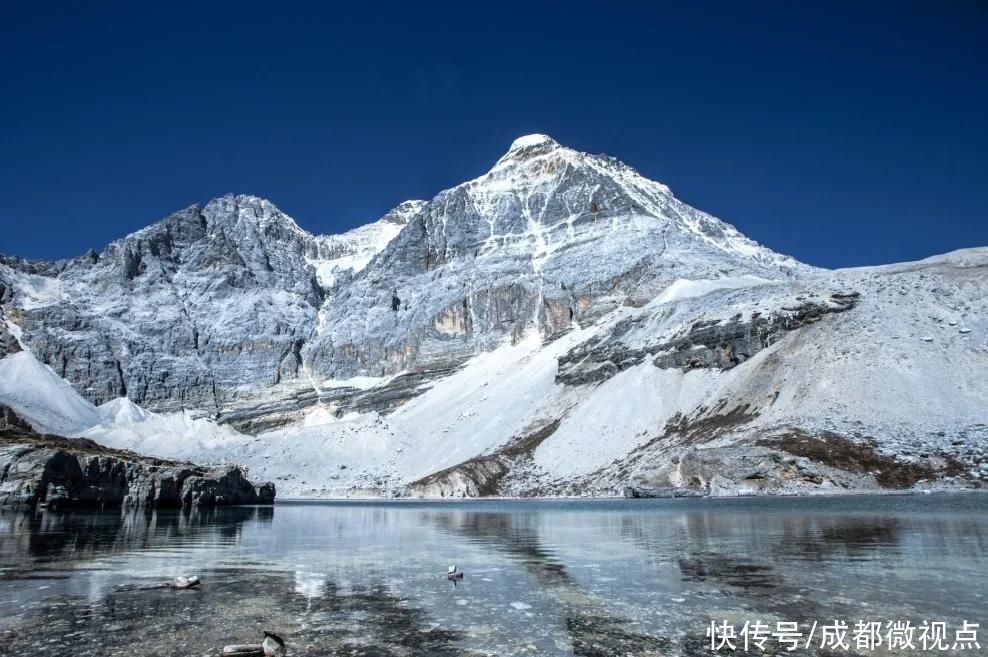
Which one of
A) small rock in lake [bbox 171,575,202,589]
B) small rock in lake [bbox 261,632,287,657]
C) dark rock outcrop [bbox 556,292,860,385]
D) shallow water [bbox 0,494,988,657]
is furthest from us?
dark rock outcrop [bbox 556,292,860,385]

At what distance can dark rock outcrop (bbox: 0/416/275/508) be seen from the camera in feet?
192

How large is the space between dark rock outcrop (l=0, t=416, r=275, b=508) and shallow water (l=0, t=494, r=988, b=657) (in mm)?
24662

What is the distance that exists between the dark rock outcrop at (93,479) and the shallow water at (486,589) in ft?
80.9

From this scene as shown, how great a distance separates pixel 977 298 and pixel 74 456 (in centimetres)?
12370

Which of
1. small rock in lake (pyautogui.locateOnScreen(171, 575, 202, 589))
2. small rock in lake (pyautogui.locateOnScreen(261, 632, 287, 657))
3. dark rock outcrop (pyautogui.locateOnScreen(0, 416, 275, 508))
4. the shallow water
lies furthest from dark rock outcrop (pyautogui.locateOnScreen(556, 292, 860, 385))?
small rock in lake (pyautogui.locateOnScreen(261, 632, 287, 657))

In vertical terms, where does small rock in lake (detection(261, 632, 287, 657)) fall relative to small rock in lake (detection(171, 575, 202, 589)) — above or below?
above

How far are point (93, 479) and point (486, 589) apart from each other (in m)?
60.4

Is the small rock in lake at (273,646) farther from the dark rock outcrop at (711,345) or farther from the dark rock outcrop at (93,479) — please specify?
the dark rock outcrop at (711,345)

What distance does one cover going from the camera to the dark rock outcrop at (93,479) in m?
58.6

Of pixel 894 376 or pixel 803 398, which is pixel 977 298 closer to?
pixel 894 376

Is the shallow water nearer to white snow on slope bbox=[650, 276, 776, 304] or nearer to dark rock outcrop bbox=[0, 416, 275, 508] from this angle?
dark rock outcrop bbox=[0, 416, 275, 508]

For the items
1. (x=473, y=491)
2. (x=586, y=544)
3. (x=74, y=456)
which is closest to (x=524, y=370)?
(x=473, y=491)

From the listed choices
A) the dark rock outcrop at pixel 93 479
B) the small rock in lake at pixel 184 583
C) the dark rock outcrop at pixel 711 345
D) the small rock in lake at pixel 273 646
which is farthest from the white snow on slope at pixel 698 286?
the small rock in lake at pixel 273 646

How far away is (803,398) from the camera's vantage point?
96875 millimetres
